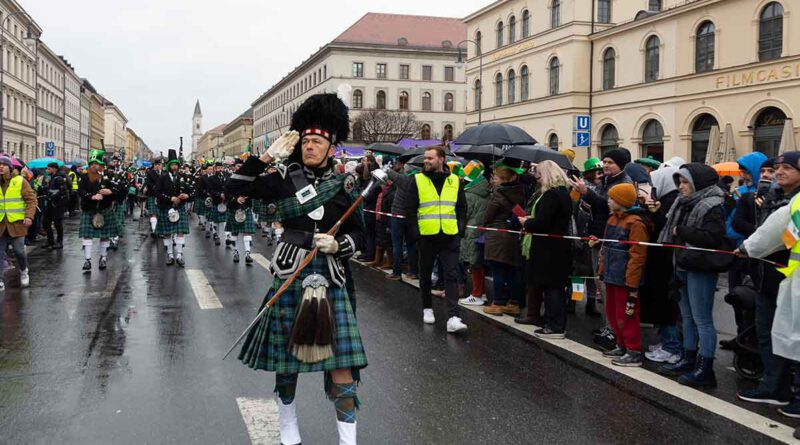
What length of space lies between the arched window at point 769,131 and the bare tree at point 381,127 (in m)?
40.0

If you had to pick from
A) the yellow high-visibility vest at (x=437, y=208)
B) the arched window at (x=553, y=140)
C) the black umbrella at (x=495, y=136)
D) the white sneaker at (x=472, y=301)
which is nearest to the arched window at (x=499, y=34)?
the arched window at (x=553, y=140)

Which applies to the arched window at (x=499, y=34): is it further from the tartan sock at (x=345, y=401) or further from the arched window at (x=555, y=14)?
the tartan sock at (x=345, y=401)

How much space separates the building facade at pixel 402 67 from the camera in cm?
8275

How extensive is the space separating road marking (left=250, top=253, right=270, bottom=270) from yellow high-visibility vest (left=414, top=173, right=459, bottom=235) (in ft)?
19.4

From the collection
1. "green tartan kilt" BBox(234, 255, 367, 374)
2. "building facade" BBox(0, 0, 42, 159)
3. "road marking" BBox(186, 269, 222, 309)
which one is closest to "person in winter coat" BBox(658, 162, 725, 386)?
"green tartan kilt" BBox(234, 255, 367, 374)

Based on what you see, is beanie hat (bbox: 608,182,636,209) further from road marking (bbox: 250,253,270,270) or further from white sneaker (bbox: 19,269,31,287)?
white sneaker (bbox: 19,269,31,287)

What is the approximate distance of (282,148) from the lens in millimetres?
4039

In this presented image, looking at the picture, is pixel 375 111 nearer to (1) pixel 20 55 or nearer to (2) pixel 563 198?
(1) pixel 20 55

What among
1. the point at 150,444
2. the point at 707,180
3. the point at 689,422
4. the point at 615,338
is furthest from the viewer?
the point at 615,338

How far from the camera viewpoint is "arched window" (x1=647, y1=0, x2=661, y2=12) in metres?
43.9

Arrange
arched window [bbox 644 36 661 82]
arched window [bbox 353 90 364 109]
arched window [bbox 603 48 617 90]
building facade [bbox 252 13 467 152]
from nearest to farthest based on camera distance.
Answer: arched window [bbox 644 36 661 82] < arched window [bbox 603 48 617 90] < building facade [bbox 252 13 467 152] < arched window [bbox 353 90 364 109]

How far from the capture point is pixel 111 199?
13.1m

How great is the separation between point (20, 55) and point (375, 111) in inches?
1356

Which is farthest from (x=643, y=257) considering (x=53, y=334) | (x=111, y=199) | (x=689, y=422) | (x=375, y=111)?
(x=375, y=111)
